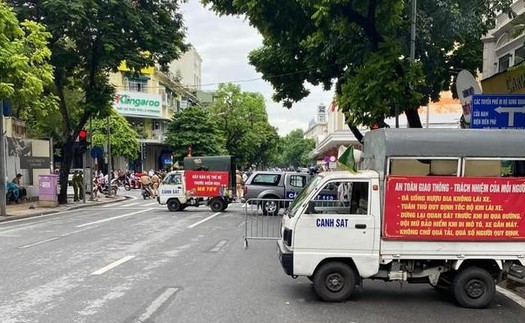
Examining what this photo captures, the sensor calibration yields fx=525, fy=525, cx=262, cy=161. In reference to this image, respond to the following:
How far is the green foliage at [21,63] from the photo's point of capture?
1688 centimetres

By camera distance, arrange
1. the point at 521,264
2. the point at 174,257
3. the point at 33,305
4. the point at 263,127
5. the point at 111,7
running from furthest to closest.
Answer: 1. the point at 263,127
2. the point at 111,7
3. the point at 174,257
4. the point at 521,264
5. the point at 33,305

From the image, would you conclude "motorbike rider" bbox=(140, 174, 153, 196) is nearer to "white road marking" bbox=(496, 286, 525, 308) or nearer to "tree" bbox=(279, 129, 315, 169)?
"white road marking" bbox=(496, 286, 525, 308)

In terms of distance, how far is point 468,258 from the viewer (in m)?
7.32

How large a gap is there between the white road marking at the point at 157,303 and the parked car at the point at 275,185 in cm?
1315

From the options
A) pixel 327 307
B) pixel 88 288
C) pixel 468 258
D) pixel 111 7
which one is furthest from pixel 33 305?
pixel 111 7

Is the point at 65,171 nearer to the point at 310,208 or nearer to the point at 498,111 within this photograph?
the point at 310,208

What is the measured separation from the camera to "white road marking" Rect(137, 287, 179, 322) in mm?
6418

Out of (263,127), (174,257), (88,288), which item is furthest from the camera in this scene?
(263,127)

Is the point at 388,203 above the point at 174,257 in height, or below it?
above

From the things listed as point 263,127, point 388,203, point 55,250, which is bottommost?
point 55,250

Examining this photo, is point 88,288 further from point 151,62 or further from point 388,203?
point 151,62

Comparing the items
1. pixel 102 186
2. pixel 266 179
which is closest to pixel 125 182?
pixel 102 186

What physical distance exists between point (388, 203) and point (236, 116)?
194 ft

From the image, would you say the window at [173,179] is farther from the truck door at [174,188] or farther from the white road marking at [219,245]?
the white road marking at [219,245]
